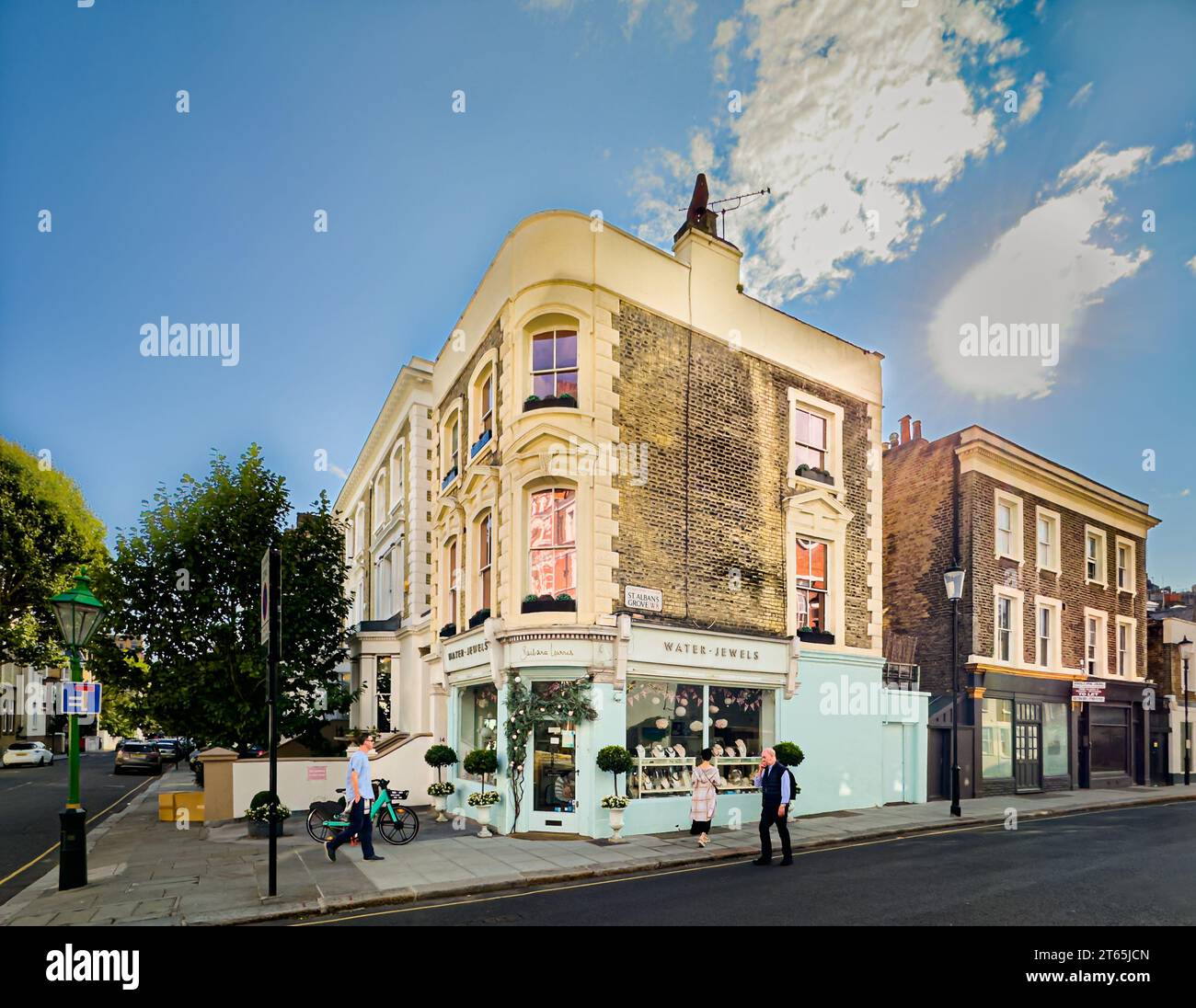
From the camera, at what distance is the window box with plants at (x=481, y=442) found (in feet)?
61.8

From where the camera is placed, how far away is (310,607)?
24.0 m

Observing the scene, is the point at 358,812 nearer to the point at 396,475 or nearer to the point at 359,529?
the point at 396,475

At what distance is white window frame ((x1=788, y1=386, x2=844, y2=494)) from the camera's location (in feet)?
66.7

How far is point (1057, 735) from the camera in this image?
28922 millimetres

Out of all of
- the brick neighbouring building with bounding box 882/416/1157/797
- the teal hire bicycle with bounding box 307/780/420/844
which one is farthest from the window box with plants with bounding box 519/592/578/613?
the brick neighbouring building with bounding box 882/416/1157/797

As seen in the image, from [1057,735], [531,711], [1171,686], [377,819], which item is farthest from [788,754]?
[1171,686]

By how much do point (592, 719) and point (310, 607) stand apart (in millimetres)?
11367

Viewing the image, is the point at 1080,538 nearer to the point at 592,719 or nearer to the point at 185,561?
the point at 592,719

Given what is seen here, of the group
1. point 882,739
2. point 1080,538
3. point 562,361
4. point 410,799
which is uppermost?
point 562,361

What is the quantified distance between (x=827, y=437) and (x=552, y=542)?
8250 mm

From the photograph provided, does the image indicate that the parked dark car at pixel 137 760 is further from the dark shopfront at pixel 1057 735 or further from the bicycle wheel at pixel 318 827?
the dark shopfront at pixel 1057 735

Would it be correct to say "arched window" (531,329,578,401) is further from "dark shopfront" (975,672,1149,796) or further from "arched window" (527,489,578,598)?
"dark shopfront" (975,672,1149,796)

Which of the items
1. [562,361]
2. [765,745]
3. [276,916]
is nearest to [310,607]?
[562,361]

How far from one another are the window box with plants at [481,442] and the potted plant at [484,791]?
6471 millimetres
